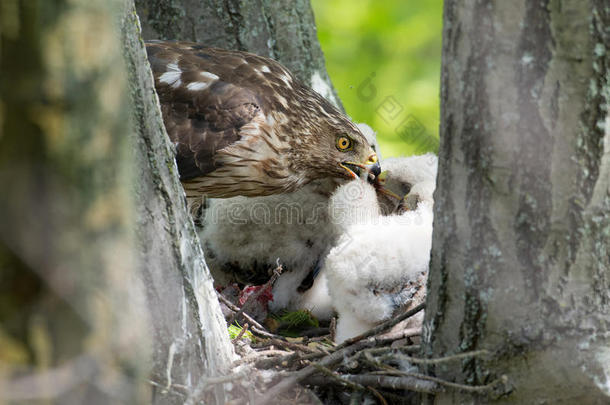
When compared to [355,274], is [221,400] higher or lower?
lower

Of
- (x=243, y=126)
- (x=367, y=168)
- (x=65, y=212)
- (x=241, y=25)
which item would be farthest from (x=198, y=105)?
(x=65, y=212)

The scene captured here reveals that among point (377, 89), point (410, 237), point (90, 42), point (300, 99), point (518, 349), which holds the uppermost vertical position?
point (377, 89)

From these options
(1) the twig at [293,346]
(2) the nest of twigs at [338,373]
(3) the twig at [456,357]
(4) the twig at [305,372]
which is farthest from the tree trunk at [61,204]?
(1) the twig at [293,346]

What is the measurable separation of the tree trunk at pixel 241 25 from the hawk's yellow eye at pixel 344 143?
572mm

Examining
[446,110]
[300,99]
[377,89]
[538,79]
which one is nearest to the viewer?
[538,79]

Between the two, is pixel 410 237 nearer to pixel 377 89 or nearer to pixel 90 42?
pixel 90 42

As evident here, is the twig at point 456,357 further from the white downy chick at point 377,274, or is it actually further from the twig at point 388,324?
the white downy chick at point 377,274

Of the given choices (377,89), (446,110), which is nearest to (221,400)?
(446,110)

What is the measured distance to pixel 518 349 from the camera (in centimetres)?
168

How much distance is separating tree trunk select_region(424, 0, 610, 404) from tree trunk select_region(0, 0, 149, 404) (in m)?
0.91

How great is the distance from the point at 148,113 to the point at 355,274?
1.16m

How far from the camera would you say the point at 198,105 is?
353 centimetres

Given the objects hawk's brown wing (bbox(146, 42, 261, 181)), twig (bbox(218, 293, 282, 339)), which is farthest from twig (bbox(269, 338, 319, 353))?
hawk's brown wing (bbox(146, 42, 261, 181))

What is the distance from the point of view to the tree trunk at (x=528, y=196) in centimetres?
152
